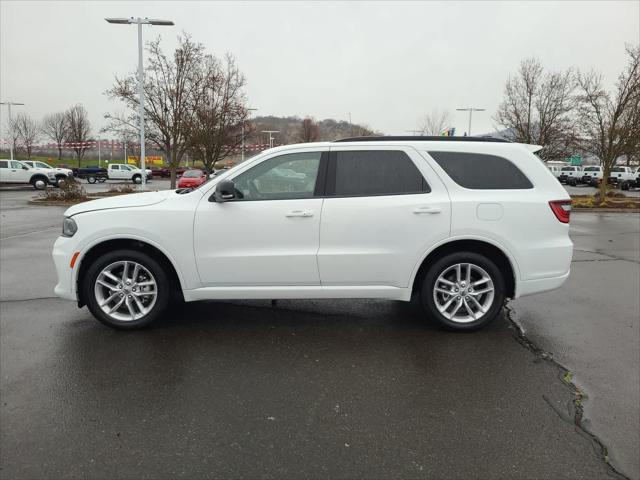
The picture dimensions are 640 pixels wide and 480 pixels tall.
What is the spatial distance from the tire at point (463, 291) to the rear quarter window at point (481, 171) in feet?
2.28

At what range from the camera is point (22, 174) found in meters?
33.3

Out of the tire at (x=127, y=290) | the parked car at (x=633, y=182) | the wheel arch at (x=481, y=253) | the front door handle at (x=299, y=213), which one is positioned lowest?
the tire at (x=127, y=290)

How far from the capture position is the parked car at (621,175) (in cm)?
3978

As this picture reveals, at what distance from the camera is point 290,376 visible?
357cm

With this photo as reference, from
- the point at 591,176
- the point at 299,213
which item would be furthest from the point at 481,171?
the point at 591,176

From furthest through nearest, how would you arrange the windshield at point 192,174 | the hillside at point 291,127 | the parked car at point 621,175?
the hillside at point 291,127 < the parked car at point 621,175 < the windshield at point 192,174

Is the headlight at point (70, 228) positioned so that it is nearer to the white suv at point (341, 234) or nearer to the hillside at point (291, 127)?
the white suv at point (341, 234)

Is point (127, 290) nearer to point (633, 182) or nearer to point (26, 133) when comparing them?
point (633, 182)

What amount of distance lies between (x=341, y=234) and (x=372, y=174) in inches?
26.6

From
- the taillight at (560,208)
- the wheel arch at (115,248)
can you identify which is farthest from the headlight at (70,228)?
the taillight at (560,208)

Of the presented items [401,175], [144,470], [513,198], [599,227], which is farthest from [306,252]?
[599,227]

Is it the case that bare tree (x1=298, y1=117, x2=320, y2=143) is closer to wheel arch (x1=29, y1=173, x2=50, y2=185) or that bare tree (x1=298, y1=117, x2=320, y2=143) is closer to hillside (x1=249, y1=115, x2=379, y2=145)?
hillside (x1=249, y1=115, x2=379, y2=145)

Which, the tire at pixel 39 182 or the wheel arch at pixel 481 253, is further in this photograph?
the tire at pixel 39 182

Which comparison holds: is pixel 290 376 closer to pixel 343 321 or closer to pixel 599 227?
pixel 343 321
